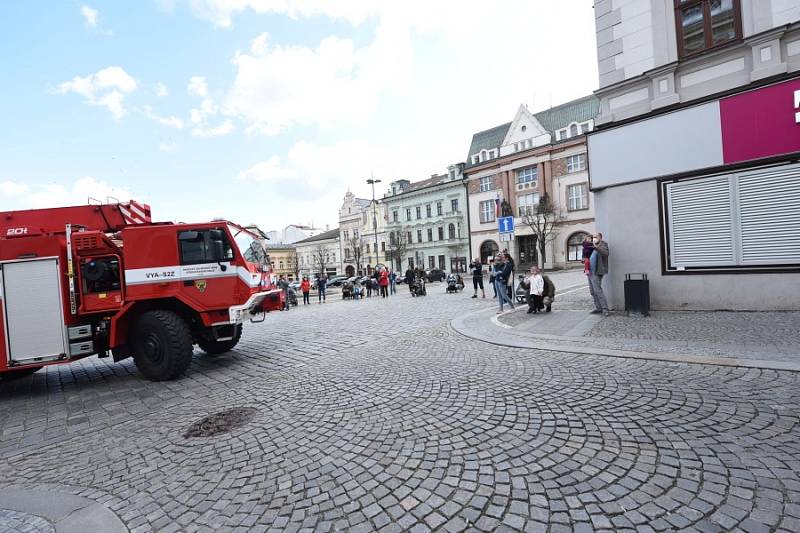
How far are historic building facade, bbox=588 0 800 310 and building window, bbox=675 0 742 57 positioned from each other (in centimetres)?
2

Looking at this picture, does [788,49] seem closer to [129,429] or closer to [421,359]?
[421,359]

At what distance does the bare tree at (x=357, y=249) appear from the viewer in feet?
208

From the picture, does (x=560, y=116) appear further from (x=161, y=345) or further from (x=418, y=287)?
(x=161, y=345)

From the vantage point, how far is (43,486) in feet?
11.0

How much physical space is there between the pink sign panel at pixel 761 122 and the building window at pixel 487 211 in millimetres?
41504

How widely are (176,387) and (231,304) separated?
1545mm

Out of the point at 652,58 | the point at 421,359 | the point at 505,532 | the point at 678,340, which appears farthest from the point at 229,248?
the point at 652,58

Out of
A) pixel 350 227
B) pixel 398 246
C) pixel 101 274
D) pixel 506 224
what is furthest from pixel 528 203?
pixel 101 274

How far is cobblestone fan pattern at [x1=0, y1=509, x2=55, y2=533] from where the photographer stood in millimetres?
2740

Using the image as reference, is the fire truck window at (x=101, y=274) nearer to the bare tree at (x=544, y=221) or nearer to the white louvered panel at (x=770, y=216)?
the white louvered panel at (x=770, y=216)

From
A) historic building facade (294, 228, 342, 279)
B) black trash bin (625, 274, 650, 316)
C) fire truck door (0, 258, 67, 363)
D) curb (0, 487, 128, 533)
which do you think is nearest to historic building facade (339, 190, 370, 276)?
historic building facade (294, 228, 342, 279)

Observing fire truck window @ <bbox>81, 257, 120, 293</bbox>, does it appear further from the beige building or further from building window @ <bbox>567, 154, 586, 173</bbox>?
the beige building

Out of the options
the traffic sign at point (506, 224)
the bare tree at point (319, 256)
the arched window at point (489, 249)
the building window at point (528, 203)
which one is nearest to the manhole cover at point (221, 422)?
the traffic sign at point (506, 224)

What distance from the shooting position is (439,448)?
3.34 meters
